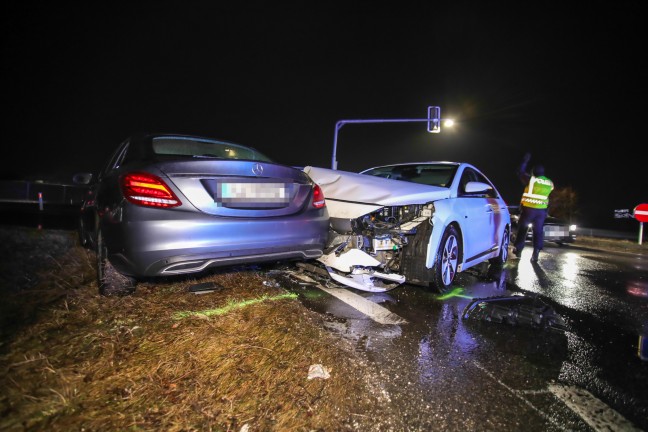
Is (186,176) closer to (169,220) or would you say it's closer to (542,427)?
(169,220)

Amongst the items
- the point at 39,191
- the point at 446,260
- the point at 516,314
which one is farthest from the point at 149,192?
the point at 39,191

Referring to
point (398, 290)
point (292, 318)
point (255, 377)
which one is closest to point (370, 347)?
point (292, 318)

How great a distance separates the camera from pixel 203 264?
2.44 meters

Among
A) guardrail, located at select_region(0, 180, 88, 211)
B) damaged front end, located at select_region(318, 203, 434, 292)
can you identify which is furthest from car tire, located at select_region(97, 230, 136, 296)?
guardrail, located at select_region(0, 180, 88, 211)

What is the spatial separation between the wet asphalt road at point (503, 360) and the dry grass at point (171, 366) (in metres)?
0.26

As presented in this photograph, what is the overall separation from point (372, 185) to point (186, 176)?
1815 millimetres

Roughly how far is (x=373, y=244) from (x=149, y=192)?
2073mm

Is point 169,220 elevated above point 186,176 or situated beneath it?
situated beneath

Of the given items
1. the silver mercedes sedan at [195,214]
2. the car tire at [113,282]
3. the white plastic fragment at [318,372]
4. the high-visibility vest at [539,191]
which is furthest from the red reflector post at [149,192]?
the high-visibility vest at [539,191]

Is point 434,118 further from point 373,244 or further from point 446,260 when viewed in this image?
point 373,244

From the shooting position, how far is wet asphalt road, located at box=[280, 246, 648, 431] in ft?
5.82

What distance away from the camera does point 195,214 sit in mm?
2412

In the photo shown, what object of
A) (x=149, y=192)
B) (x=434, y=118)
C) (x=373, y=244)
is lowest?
(x=373, y=244)

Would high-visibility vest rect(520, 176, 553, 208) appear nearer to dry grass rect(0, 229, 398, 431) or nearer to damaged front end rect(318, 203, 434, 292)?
damaged front end rect(318, 203, 434, 292)
